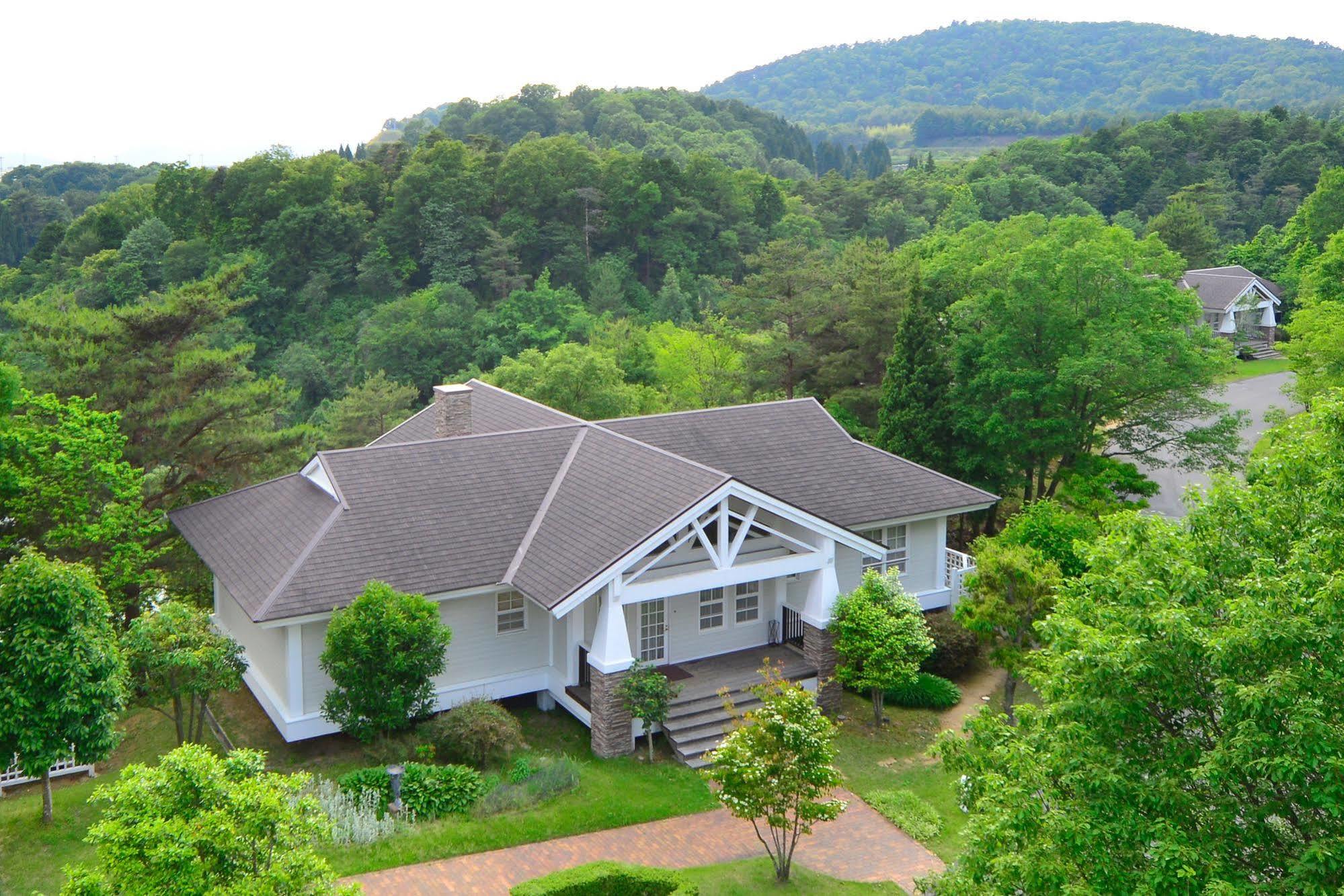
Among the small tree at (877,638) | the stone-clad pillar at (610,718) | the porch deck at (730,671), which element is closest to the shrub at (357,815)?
the stone-clad pillar at (610,718)

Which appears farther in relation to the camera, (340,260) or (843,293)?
(340,260)

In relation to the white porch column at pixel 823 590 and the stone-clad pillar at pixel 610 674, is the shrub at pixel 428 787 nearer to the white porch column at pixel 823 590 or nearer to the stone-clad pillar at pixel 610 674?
the stone-clad pillar at pixel 610 674

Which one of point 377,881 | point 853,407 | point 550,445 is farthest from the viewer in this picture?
point 853,407

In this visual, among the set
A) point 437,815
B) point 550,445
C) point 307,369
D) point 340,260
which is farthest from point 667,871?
point 340,260

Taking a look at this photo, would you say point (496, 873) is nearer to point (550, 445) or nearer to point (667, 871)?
point (667, 871)

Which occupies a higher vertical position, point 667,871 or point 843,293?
point 843,293

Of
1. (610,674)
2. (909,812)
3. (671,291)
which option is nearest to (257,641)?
(610,674)

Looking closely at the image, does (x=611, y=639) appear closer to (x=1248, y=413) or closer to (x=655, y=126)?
(x=1248, y=413)
